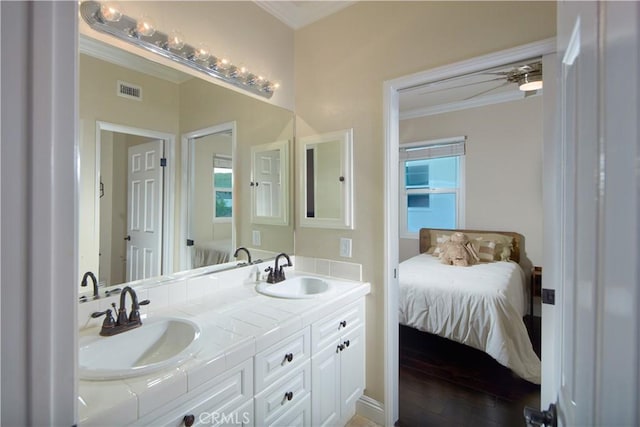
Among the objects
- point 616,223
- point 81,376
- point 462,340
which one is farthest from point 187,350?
point 462,340

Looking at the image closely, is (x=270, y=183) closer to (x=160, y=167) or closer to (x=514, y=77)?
(x=160, y=167)

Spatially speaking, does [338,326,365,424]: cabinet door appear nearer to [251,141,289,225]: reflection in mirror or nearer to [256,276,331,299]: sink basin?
[256,276,331,299]: sink basin

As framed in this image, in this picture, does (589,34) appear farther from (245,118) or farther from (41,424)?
(245,118)

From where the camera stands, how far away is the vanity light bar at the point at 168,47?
1264mm

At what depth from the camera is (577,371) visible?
460 mm

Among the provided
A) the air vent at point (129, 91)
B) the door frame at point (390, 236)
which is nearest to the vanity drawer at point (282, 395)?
the door frame at point (390, 236)

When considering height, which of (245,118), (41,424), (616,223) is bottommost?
(41,424)

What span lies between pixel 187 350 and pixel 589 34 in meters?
1.28

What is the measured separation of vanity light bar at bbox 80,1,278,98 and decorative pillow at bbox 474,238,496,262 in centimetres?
322

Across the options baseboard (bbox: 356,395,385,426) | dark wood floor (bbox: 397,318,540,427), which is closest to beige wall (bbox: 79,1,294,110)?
baseboard (bbox: 356,395,385,426)

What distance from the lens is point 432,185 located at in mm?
4547

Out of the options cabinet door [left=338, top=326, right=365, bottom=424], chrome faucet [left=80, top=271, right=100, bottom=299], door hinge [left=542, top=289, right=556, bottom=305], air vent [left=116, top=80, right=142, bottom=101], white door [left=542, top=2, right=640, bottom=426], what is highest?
air vent [left=116, top=80, right=142, bottom=101]

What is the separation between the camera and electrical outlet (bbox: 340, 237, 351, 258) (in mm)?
2037

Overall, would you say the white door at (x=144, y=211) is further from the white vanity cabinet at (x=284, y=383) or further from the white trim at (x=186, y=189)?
the white vanity cabinet at (x=284, y=383)
